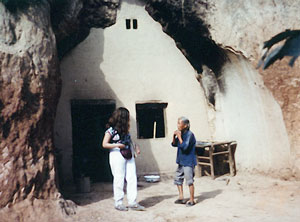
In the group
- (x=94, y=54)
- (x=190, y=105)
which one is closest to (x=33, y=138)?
(x=94, y=54)

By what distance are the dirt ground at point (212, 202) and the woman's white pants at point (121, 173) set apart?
291 mm

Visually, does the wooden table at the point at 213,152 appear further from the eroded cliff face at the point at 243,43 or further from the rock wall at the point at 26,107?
the rock wall at the point at 26,107

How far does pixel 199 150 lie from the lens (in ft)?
28.6

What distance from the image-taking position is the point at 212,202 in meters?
5.84

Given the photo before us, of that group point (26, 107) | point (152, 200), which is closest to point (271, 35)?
point (152, 200)

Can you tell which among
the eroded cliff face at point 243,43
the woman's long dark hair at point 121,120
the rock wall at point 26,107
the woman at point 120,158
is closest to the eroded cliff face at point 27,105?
the rock wall at point 26,107

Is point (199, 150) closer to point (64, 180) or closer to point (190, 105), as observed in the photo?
point (190, 105)

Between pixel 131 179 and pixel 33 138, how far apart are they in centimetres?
175

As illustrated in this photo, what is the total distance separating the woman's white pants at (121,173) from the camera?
5.07 metres

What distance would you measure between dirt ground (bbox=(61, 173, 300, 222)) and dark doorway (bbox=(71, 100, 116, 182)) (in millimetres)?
649

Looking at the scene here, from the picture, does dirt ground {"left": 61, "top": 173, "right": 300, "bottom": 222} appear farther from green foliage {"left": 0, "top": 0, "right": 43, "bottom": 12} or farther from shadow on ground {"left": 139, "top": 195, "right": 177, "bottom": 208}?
green foliage {"left": 0, "top": 0, "right": 43, "bottom": 12}

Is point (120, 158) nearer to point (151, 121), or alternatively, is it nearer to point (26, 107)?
point (26, 107)

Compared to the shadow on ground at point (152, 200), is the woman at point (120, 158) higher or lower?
higher

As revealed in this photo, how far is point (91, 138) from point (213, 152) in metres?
3.38
